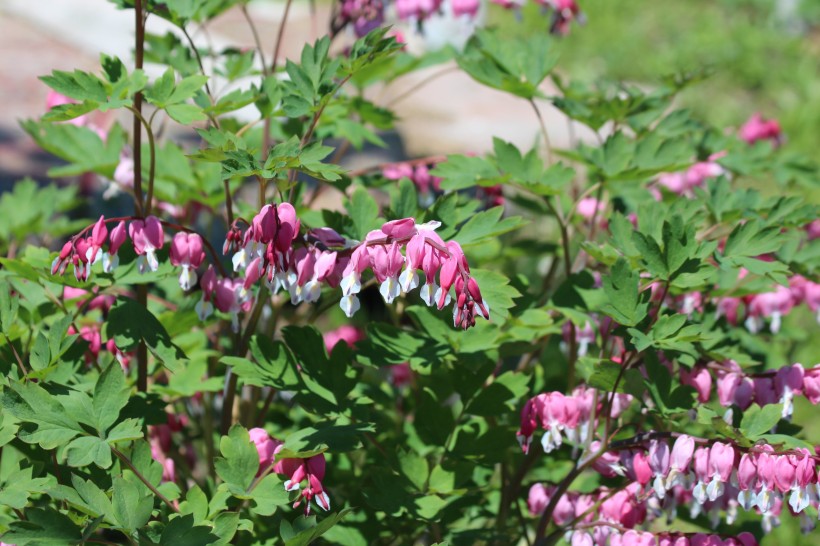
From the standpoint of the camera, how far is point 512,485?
2242 mm

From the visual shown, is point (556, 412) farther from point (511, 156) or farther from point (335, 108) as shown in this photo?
point (335, 108)

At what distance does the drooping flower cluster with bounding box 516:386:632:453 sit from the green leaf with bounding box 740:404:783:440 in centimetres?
27

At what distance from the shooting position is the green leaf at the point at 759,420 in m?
1.70

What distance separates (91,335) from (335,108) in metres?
0.81

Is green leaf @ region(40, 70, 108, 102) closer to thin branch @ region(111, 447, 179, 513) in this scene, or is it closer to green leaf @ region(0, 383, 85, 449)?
green leaf @ region(0, 383, 85, 449)

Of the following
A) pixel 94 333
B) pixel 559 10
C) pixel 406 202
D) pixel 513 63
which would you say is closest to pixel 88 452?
pixel 94 333

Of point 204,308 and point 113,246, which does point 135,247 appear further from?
point 204,308

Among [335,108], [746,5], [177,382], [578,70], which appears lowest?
[177,382]

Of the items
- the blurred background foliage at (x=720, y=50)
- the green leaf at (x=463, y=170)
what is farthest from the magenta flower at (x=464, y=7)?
the blurred background foliage at (x=720, y=50)

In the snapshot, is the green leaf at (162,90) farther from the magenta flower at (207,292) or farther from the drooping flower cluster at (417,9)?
the drooping flower cluster at (417,9)

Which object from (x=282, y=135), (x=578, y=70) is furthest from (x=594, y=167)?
(x=578, y=70)

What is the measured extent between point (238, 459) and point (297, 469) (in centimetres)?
11

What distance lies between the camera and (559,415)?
1928 millimetres

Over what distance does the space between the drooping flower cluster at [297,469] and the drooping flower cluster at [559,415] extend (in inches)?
17.8
